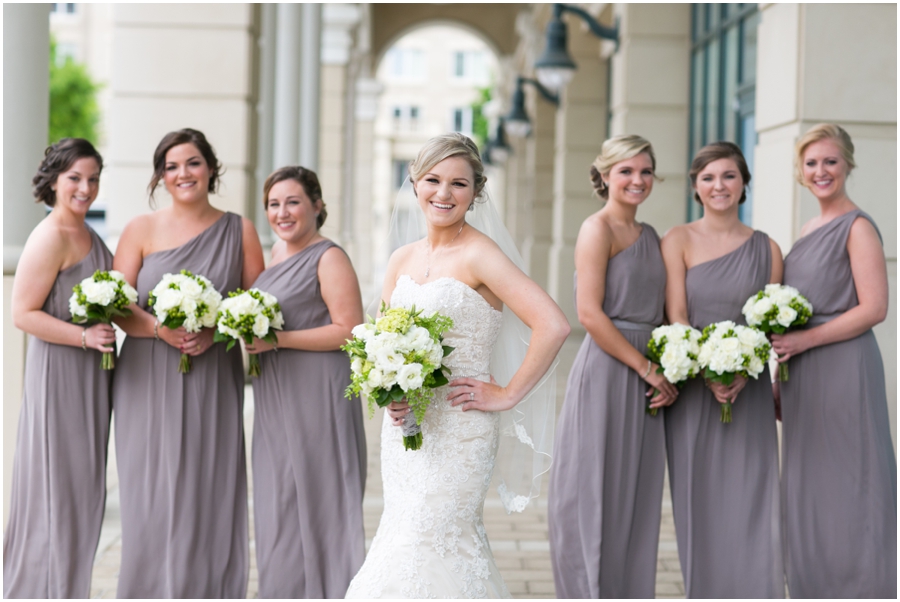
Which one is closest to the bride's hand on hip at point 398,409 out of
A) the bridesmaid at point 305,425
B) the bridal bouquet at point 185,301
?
the bridesmaid at point 305,425

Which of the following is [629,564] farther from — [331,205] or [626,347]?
[331,205]

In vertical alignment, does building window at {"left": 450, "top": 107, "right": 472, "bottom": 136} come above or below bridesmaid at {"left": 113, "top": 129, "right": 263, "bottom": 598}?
above

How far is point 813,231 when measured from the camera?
4504 millimetres

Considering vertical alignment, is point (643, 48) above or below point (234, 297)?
above

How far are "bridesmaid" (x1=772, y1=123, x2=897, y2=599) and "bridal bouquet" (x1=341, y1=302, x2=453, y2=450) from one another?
185cm

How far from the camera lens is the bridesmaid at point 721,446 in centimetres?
437

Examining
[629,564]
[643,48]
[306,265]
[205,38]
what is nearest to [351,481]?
[306,265]

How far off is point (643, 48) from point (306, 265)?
8449mm

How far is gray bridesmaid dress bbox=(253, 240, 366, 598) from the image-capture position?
4348 millimetres

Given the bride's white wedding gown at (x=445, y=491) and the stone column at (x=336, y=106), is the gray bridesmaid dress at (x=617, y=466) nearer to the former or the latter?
the bride's white wedding gown at (x=445, y=491)

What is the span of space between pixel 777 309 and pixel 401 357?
1.89 m

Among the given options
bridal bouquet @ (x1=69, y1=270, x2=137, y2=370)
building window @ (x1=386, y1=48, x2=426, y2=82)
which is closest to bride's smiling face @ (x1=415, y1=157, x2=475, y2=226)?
bridal bouquet @ (x1=69, y1=270, x2=137, y2=370)

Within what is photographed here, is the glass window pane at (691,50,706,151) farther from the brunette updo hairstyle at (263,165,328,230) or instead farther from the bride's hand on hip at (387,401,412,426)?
the bride's hand on hip at (387,401,412,426)

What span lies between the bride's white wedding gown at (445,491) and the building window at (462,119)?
61.3 meters
